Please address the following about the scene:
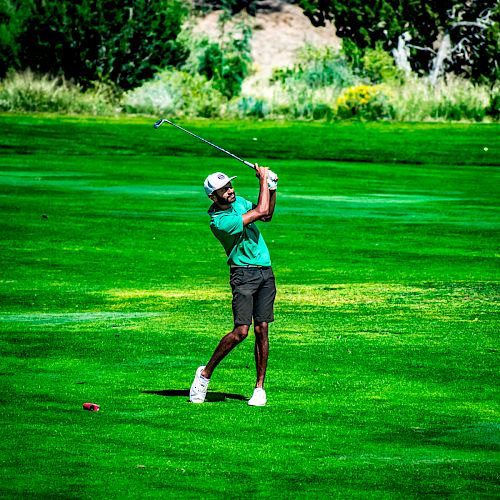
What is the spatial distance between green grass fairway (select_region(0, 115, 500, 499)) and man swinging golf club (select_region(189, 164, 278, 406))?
0.23 meters

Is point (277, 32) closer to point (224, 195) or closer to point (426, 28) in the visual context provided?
point (426, 28)

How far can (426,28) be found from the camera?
172 feet

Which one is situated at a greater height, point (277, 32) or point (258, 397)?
point (258, 397)

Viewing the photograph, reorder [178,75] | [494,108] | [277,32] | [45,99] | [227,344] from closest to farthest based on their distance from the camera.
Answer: [227,344]
[494,108]
[45,99]
[178,75]
[277,32]

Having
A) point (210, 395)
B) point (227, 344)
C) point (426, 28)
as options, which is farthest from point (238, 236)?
point (426, 28)

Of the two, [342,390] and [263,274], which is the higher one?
[263,274]

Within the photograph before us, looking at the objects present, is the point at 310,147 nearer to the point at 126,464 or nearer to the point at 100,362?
the point at 100,362

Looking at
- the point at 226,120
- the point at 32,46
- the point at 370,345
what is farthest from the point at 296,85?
the point at 370,345

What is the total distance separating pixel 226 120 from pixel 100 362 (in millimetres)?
32076

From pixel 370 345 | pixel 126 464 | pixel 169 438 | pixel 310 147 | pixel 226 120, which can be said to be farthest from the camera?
pixel 226 120

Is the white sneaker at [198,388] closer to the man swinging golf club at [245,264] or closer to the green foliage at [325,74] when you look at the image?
the man swinging golf club at [245,264]

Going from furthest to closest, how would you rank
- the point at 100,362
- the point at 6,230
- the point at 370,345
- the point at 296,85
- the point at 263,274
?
the point at 296,85
the point at 6,230
the point at 370,345
the point at 100,362
the point at 263,274

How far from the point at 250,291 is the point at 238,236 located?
1.14 ft

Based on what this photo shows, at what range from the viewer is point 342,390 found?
9.95m
